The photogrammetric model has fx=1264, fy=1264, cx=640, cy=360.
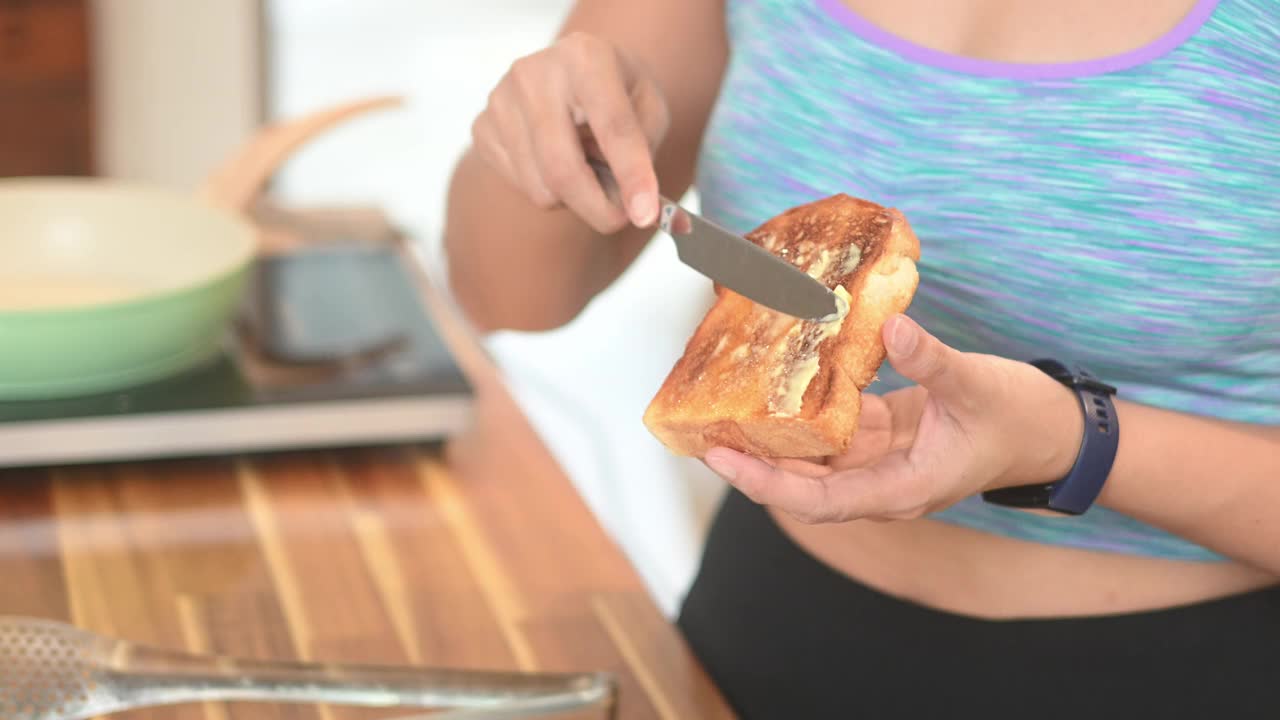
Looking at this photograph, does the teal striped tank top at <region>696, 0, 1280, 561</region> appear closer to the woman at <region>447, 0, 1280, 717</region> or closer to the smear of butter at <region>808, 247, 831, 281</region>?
the woman at <region>447, 0, 1280, 717</region>

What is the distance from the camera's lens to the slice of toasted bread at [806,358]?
70 centimetres

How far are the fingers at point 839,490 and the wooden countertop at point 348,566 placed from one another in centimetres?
26

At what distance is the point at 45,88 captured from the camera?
3281 mm

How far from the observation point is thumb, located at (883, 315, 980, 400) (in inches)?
24.2

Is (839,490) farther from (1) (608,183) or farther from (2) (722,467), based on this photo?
(1) (608,183)

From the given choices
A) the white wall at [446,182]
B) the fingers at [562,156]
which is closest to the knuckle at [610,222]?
the fingers at [562,156]

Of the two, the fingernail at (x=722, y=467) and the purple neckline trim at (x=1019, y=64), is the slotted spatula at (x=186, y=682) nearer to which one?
the fingernail at (x=722, y=467)

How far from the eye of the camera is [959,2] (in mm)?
871

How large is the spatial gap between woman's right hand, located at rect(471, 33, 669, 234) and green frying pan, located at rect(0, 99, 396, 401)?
0.49 meters

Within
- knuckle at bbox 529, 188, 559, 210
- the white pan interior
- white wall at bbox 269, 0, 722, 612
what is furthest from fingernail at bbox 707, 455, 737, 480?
the white pan interior

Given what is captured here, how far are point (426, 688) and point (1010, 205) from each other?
0.49m

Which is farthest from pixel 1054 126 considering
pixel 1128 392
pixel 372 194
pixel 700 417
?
pixel 372 194

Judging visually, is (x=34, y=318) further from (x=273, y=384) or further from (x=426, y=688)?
(x=426, y=688)

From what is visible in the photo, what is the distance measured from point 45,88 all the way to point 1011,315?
3097mm
